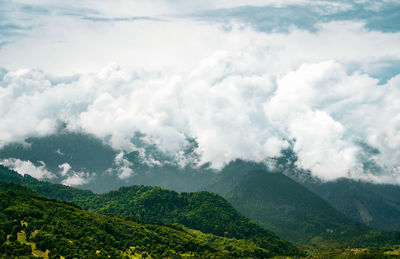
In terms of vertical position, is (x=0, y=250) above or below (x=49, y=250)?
Result: above

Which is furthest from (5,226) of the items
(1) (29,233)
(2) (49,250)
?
(2) (49,250)

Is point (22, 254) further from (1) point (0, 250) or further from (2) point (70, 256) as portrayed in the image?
(2) point (70, 256)

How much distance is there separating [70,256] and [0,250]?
39.4 meters

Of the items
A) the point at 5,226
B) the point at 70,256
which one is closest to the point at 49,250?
the point at 70,256

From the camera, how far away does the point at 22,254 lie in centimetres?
17288

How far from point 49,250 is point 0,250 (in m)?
29.1

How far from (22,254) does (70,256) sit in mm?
29950

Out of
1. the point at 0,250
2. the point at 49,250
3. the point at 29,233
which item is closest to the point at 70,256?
the point at 49,250

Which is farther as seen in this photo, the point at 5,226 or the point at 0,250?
the point at 5,226

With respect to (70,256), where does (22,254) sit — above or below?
above

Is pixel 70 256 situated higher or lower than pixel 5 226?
lower

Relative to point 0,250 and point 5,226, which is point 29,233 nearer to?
point 5,226

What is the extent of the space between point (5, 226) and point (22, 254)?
27146mm

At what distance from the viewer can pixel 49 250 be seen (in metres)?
192
